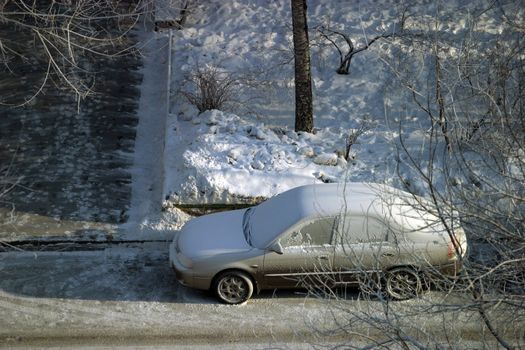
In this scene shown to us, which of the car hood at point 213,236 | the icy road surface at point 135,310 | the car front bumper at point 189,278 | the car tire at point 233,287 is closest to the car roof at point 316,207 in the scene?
the car hood at point 213,236

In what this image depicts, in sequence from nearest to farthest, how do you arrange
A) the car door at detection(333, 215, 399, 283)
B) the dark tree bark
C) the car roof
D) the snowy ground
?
1. the car door at detection(333, 215, 399, 283)
2. the car roof
3. the snowy ground
4. the dark tree bark

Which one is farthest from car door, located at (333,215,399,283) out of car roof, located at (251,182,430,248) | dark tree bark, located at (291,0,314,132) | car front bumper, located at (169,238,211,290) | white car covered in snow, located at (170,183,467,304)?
dark tree bark, located at (291,0,314,132)

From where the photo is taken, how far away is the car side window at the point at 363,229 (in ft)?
37.9

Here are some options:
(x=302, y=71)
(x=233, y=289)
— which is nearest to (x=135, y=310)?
(x=233, y=289)

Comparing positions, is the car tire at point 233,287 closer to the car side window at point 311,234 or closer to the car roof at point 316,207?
the car roof at point 316,207

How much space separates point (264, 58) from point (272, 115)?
1779 millimetres

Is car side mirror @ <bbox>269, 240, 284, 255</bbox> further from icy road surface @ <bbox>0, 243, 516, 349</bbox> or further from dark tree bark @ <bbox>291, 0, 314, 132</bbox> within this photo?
dark tree bark @ <bbox>291, 0, 314, 132</bbox>

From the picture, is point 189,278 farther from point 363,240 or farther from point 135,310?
point 363,240

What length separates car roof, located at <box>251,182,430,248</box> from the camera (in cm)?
1166

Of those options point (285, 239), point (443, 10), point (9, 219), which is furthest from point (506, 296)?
point (443, 10)

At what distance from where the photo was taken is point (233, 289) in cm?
1201

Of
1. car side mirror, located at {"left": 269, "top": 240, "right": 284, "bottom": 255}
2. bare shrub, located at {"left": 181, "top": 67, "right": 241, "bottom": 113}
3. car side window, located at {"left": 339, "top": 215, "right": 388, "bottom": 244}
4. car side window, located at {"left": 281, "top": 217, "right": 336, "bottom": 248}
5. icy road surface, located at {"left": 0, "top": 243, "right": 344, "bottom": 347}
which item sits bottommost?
icy road surface, located at {"left": 0, "top": 243, "right": 344, "bottom": 347}

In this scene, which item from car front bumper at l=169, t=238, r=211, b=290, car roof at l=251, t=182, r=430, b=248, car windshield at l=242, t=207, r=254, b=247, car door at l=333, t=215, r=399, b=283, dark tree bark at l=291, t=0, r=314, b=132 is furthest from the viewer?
dark tree bark at l=291, t=0, r=314, b=132

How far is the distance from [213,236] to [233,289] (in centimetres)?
85
